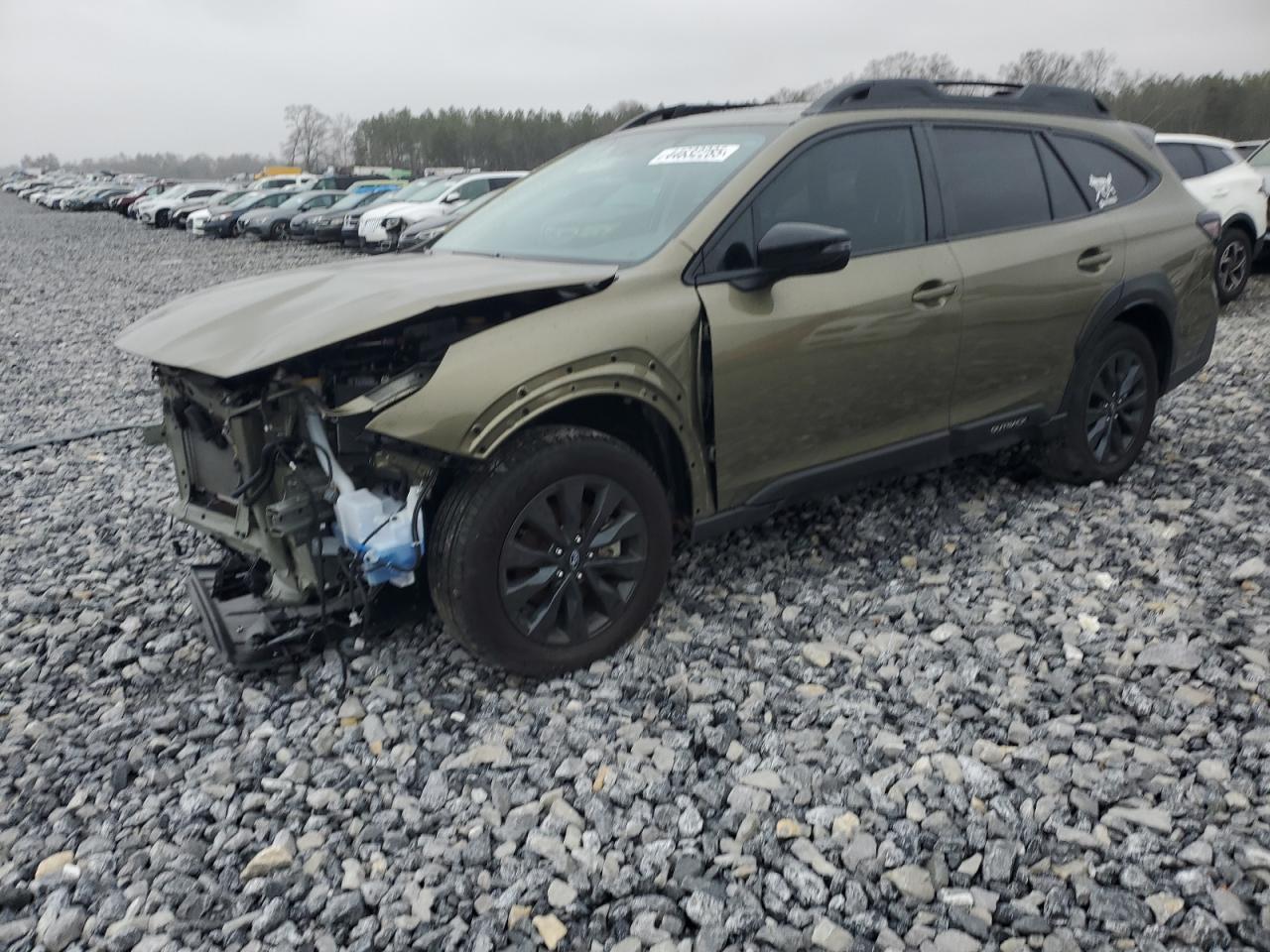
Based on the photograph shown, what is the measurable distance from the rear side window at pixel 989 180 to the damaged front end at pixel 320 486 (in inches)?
86.4

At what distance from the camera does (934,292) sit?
396 centimetres

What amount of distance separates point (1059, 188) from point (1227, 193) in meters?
7.09

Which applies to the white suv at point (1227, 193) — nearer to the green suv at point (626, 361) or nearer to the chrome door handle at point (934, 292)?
the green suv at point (626, 361)

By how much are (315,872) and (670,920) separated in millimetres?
915

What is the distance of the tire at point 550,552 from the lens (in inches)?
120

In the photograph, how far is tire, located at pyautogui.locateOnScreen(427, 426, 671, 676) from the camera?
304 centimetres

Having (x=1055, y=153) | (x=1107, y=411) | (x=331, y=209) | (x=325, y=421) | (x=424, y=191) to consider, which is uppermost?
(x=1055, y=153)

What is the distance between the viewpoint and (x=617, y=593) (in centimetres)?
339

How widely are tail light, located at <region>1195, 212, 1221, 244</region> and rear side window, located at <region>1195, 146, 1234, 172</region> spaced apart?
6.20 metres

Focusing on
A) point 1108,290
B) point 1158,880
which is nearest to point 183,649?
point 1158,880

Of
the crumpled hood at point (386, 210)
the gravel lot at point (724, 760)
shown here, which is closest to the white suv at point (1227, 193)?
Answer: the gravel lot at point (724, 760)

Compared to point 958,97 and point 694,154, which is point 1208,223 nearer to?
point 958,97

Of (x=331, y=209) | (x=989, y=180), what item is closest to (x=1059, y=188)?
(x=989, y=180)

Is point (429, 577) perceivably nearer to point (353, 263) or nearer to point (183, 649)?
point (183, 649)
